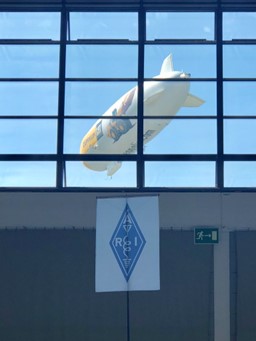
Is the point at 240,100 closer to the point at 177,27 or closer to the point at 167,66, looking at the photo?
the point at 167,66

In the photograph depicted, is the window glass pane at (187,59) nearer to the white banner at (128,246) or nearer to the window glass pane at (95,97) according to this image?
the window glass pane at (95,97)

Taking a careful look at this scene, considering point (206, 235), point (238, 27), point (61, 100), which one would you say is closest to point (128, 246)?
point (206, 235)

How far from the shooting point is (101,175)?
1141 cm

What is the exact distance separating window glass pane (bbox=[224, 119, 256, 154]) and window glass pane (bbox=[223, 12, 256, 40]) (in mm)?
1452

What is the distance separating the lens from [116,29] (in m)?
11.7

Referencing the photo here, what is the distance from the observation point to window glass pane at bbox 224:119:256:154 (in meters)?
11.5

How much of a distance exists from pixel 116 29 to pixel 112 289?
199 inches

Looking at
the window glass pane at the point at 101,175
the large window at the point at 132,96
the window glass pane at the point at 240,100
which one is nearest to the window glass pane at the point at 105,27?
the large window at the point at 132,96

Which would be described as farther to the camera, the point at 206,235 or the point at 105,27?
the point at 105,27

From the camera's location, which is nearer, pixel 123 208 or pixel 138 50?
pixel 123 208

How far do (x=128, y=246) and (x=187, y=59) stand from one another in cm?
429

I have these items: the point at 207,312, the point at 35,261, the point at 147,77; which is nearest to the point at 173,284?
the point at 207,312

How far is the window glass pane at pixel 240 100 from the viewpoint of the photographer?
11586 mm
